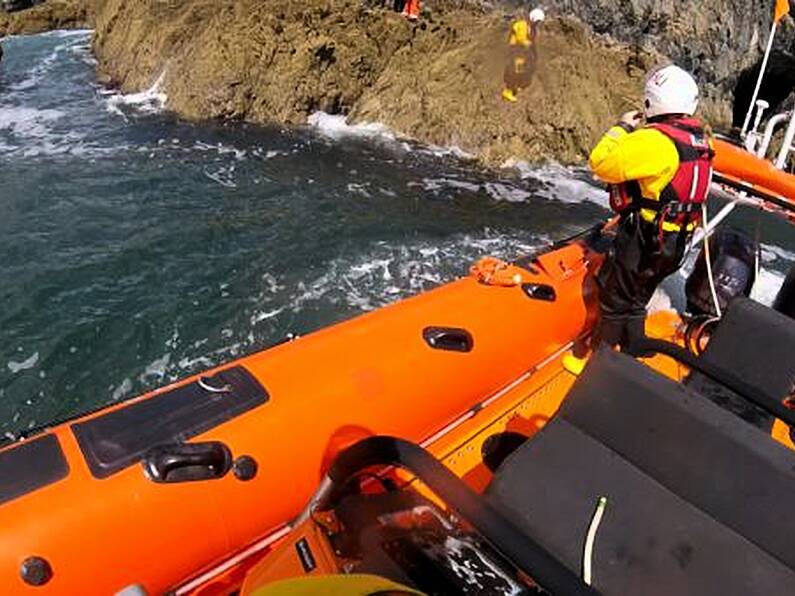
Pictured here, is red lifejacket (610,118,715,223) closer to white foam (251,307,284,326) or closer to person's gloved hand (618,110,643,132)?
person's gloved hand (618,110,643,132)

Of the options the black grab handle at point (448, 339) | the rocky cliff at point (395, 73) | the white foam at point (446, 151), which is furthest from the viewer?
the rocky cliff at point (395, 73)

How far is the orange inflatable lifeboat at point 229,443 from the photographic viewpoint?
192 centimetres

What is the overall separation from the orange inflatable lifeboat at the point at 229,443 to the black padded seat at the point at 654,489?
702 mm

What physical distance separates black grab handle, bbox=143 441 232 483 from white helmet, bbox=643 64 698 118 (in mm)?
2194

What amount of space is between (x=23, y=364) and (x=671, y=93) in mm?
4727

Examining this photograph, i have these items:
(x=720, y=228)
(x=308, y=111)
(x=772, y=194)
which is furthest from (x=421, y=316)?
(x=308, y=111)

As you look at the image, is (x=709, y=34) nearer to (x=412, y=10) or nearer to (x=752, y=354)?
(x=412, y=10)

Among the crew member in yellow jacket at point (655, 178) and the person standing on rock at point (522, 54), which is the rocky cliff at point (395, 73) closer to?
the person standing on rock at point (522, 54)

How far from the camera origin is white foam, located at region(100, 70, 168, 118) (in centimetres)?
1206

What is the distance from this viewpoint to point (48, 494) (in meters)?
1.94

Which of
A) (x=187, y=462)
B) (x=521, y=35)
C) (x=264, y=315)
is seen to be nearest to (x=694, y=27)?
(x=521, y=35)

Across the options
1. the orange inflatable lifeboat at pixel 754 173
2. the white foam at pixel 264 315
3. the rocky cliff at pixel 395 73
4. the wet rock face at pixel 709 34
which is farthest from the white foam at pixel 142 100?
the orange inflatable lifeboat at pixel 754 173

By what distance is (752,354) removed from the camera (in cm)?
291

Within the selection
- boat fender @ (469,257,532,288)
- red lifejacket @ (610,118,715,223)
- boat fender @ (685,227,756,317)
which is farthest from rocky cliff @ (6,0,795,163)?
red lifejacket @ (610,118,715,223)
